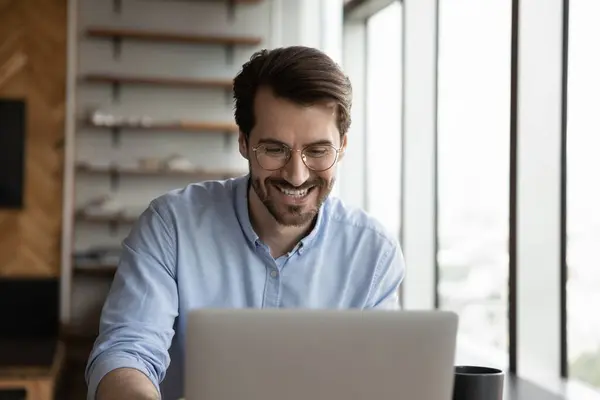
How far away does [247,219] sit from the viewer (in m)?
1.90

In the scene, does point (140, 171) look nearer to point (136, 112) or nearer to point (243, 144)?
point (136, 112)

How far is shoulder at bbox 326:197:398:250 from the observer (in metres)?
1.97

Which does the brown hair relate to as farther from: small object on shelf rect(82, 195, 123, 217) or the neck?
small object on shelf rect(82, 195, 123, 217)

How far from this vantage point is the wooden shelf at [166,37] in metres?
6.18

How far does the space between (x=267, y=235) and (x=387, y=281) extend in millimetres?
285

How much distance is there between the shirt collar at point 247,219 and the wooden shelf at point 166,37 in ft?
14.7

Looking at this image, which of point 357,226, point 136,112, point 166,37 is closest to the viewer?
point 357,226

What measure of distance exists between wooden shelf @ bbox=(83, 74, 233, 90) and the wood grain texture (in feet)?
1.08

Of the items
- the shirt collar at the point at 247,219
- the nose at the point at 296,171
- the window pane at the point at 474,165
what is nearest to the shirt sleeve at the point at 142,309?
the shirt collar at the point at 247,219

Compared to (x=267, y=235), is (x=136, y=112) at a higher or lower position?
higher

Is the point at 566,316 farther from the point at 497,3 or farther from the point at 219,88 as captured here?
the point at 219,88

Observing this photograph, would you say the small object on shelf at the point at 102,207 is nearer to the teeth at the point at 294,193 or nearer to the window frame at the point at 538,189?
the window frame at the point at 538,189
